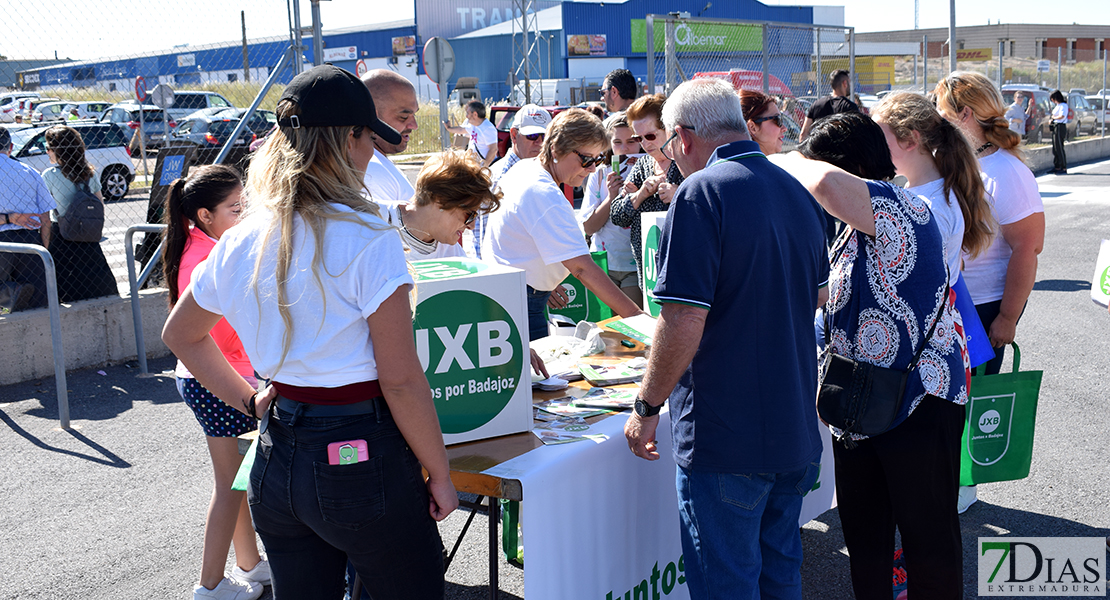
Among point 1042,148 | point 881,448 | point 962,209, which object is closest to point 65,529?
point 881,448

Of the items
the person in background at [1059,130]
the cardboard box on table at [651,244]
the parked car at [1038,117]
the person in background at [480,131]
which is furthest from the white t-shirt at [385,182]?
the parked car at [1038,117]

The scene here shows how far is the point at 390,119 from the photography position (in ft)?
12.5

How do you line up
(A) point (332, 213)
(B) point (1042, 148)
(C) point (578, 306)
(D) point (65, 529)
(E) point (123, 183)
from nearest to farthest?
(A) point (332, 213) → (D) point (65, 529) → (C) point (578, 306) → (E) point (123, 183) → (B) point (1042, 148)

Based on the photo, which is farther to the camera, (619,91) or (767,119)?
(619,91)

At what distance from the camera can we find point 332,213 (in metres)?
1.69

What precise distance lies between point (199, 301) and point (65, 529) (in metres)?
2.51

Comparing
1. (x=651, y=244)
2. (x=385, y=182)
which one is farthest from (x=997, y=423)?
(x=385, y=182)

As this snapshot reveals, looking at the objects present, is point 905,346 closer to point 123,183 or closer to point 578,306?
point 578,306

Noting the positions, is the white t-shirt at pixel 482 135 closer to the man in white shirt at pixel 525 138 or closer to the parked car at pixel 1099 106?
the man in white shirt at pixel 525 138

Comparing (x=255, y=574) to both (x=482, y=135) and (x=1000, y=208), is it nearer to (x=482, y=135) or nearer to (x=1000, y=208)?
(x=1000, y=208)

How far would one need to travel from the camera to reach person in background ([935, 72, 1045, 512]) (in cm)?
341

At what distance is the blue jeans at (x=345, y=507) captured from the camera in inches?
69.0

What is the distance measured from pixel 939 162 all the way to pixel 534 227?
1503 mm

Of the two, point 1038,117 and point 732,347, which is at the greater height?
point 1038,117
